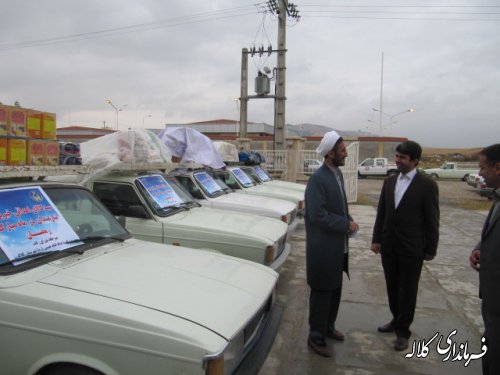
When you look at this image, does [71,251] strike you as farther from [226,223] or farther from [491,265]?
[491,265]

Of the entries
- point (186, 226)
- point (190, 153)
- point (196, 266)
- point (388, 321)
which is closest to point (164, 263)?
point (196, 266)

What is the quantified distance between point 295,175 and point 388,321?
12551mm

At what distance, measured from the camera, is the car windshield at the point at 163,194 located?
5.07 meters

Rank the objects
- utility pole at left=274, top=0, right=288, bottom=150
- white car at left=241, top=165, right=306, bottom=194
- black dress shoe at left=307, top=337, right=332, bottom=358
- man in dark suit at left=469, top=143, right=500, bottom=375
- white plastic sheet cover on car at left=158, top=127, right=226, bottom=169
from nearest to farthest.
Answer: man in dark suit at left=469, top=143, right=500, bottom=375
black dress shoe at left=307, top=337, right=332, bottom=358
white plastic sheet cover on car at left=158, top=127, right=226, bottom=169
white car at left=241, top=165, right=306, bottom=194
utility pole at left=274, top=0, right=288, bottom=150

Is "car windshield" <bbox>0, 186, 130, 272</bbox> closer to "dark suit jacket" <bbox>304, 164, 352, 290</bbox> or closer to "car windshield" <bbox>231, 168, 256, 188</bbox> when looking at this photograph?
"dark suit jacket" <bbox>304, 164, 352, 290</bbox>

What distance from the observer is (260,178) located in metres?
11.1

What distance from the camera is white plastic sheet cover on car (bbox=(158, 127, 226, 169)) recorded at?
8.38 m

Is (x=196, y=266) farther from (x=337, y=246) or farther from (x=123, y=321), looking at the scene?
(x=337, y=246)

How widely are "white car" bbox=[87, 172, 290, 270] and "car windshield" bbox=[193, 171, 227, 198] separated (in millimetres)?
1552

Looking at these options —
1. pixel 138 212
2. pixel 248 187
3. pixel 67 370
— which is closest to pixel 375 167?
pixel 248 187

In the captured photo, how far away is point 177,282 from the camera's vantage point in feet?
8.84

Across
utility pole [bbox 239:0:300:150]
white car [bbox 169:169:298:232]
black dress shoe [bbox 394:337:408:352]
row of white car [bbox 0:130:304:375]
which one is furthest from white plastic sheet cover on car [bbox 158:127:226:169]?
utility pole [bbox 239:0:300:150]

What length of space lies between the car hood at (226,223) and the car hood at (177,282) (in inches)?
51.6

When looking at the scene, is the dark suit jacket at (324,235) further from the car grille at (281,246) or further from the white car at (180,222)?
the car grille at (281,246)
